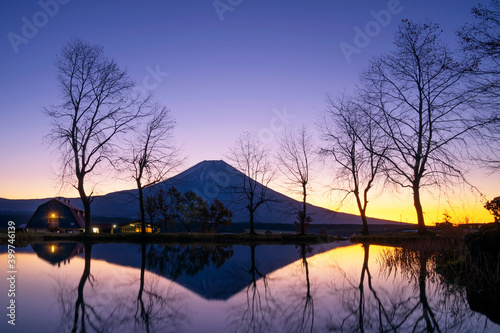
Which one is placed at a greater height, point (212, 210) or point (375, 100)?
point (375, 100)

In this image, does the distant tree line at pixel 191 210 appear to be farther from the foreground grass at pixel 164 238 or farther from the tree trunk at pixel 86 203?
the tree trunk at pixel 86 203

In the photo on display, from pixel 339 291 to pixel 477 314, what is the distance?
2.09m

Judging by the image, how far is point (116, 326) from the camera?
394 centimetres

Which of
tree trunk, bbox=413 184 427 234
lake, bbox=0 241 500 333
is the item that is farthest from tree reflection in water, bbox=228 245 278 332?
tree trunk, bbox=413 184 427 234

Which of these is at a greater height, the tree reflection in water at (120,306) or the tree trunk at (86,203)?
the tree trunk at (86,203)

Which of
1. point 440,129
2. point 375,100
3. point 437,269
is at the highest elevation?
point 375,100

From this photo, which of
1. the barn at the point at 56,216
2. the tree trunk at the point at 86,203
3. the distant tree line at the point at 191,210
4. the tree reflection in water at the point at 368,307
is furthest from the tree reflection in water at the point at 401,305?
the barn at the point at 56,216

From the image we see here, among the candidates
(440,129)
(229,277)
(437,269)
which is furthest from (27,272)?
(440,129)

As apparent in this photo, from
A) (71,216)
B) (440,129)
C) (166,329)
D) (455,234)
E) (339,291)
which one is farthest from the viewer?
(71,216)

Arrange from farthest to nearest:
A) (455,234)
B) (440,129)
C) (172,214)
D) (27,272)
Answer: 1. (172,214)
2. (440,129)
3. (455,234)
4. (27,272)

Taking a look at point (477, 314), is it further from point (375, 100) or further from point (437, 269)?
point (375, 100)

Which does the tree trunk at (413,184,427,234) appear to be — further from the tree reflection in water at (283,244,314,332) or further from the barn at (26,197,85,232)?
the barn at (26,197,85,232)

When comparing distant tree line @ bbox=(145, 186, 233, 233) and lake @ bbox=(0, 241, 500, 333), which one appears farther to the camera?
distant tree line @ bbox=(145, 186, 233, 233)

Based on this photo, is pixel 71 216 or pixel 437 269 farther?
pixel 71 216
